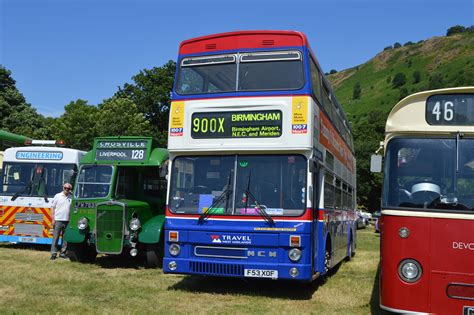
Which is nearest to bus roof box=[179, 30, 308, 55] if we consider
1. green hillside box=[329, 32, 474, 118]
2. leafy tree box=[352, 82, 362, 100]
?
green hillside box=[329, 32, 474, 118]

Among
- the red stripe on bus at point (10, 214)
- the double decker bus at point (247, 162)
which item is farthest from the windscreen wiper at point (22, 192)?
the double decker bus at point (247, 162)

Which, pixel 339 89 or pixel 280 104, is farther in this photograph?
pixel 339 89

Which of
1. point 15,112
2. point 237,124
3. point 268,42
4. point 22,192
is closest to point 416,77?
point 15,112

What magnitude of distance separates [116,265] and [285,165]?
6.08 metres

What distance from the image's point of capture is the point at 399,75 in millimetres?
138625

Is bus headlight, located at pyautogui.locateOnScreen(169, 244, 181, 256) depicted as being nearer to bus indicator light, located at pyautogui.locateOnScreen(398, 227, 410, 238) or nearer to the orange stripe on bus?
bus indicator light, located at pyautogui.locateOnScreen(398, 227, 410, 238)

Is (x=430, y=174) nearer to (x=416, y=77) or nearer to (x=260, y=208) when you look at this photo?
(x=260, y=208)

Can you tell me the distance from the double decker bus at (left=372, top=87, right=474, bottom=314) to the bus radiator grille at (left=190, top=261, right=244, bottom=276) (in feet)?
10.1

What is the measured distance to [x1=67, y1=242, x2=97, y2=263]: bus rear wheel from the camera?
13.1 m

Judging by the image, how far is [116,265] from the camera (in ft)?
43.5

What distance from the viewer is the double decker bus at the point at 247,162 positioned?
9109 millimetres

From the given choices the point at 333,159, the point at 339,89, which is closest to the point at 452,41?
the point at 339,89

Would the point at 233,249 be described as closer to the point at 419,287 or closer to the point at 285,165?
the point at 285,165

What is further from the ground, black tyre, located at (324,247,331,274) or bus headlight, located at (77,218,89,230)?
bus headlight, located at (77,218,89,230)
